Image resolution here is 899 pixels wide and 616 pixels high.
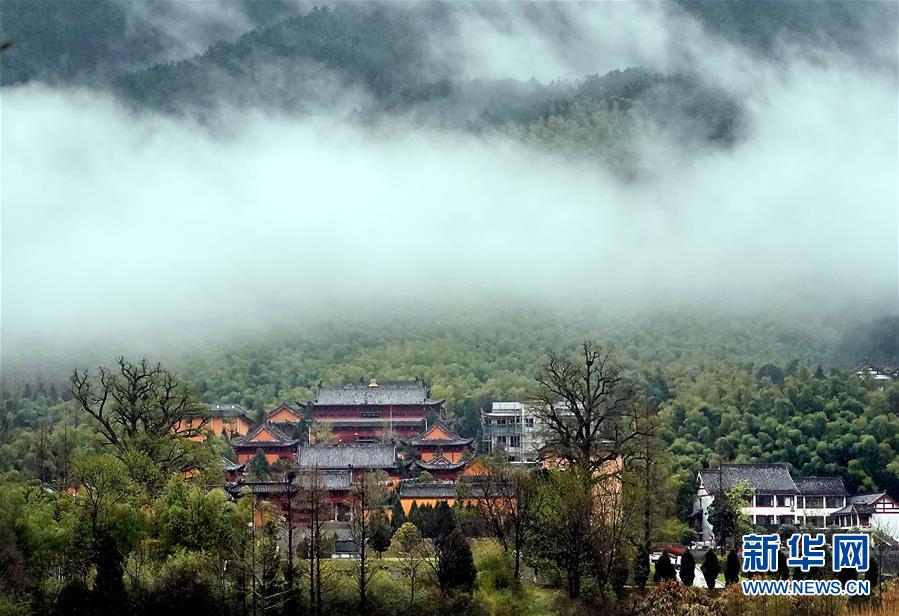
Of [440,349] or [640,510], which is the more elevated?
[440,349]

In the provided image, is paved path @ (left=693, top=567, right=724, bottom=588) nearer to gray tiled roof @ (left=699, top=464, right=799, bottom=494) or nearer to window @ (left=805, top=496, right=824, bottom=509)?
gray tiled roof @ (left=699, top=464, right=799, bottom=494)

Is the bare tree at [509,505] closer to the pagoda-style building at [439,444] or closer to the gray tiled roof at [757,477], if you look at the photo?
the gray tiled roof at [757,477]

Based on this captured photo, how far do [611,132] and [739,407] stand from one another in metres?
123

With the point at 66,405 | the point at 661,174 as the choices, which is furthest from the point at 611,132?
the point at 66,405

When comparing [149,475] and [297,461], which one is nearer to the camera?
[149,475]

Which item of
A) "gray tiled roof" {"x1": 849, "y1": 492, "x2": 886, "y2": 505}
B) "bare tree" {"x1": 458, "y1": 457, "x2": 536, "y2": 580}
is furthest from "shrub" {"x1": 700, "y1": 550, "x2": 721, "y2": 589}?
"gray tiled roof" {"x1": 849, "y1": 492, "x2": 886, "y2": 505}

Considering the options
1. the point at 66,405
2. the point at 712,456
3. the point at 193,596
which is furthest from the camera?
the point at 66,405

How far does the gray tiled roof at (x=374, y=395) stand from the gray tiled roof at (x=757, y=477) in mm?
26096

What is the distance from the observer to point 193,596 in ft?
99.7

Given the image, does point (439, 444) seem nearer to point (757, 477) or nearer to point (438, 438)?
point (438, 438)

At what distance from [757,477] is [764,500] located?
1026mm

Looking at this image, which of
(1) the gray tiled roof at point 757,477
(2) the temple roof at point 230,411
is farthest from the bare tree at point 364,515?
(2) the temple roof at point 230,411

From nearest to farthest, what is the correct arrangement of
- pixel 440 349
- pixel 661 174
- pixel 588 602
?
pixel 588 602 < pixel 440 349 < pixel 661 174

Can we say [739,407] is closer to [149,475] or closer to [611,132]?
[149,475]
